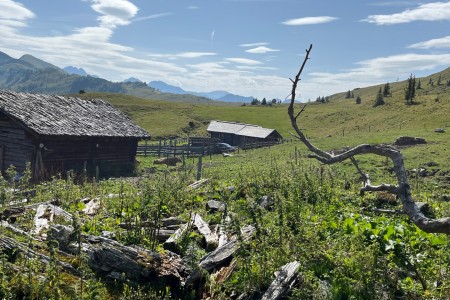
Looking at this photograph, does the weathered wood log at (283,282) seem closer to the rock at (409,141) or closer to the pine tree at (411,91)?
the rock at (409,141)

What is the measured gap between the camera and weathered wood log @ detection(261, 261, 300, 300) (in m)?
6.19

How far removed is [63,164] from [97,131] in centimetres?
346

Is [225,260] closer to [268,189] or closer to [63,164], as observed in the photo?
[268,189]

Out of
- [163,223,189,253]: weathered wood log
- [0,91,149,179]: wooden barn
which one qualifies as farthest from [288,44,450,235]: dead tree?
[0,91,149,179]: wooden barn

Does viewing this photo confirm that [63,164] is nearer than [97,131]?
Yes

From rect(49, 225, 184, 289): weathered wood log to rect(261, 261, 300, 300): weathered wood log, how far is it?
1.70 meters

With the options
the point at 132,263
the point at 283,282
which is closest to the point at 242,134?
the point at 132,263

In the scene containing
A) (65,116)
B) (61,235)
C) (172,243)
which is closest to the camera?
(61,235)

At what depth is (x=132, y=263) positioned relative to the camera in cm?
705

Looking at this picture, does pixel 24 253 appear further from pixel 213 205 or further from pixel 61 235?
pixel 213 205

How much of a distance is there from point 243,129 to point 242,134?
2248 mm

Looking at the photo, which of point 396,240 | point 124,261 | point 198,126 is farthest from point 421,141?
point 198,126

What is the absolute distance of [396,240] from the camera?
23.0 ft

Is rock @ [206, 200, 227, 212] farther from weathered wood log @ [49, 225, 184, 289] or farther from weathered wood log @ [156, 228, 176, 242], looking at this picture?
weathered wood log @ [49, 225, 184, 289]
